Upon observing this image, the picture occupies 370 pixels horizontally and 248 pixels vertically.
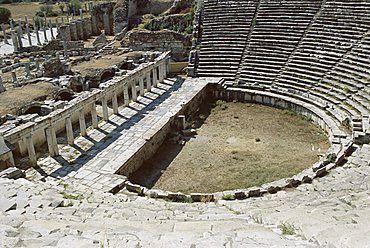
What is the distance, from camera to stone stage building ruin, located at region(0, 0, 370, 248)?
20.6 feet

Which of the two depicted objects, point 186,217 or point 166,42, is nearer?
point 186,217

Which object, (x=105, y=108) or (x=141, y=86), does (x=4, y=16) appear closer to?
(x=141, y=86)

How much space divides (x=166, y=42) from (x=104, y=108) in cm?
1050

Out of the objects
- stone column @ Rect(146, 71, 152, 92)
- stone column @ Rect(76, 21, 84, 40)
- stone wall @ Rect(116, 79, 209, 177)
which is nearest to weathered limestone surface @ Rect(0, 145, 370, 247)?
stone wall @ Rect(116, 79, 209, 177)

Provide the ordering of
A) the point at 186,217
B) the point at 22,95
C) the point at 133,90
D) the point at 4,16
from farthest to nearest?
the point at 4,16, the point at 133,90, the point at 22,95, the point at 186,217

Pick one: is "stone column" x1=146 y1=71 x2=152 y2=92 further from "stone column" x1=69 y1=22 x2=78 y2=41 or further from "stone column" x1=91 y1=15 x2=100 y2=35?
"stone column" x1=91 y1=15 x2=100 y2=35

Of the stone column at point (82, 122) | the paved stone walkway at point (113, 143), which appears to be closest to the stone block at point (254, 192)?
the paved stone walkway at point (113, 143)

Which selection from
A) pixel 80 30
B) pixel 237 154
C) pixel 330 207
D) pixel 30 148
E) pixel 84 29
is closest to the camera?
pixel 330 207

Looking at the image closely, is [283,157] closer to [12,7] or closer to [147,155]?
[147,155]

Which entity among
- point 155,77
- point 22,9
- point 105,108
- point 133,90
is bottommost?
point 22,9

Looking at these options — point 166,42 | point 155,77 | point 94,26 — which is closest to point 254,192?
point 155,77

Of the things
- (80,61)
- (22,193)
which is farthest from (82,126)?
(80,61)

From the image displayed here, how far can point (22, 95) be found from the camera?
54.9 ft

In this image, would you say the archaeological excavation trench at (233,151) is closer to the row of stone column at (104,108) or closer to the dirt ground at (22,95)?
the row of stone column at (104,108)
